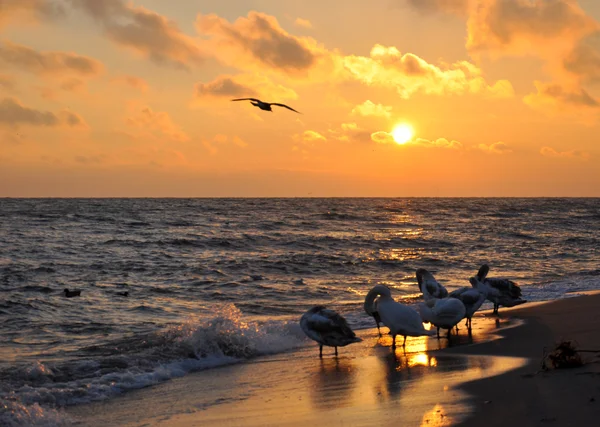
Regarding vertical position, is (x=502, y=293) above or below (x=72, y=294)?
above

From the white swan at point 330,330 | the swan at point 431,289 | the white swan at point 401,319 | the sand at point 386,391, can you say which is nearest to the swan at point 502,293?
the swan at point 431,289

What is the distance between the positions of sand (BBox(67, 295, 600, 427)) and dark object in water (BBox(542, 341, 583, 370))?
0.13 meters

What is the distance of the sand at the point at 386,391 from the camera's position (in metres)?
6.92

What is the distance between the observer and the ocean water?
34.6 ft

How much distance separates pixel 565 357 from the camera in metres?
8.23

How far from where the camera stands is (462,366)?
9602 mm

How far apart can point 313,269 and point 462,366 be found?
17294mm

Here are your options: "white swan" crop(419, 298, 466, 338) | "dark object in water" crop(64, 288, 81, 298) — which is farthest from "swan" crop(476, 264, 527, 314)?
"dark object in water" crop(64, 288, 81, 298)

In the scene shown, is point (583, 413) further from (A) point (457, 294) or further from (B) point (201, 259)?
(B) point (201, 259)

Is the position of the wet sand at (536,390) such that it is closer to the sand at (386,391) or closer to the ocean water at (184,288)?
the sand at (386,391)

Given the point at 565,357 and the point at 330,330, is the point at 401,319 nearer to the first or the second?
the point at 330,330

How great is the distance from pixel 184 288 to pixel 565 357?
14.7 metres

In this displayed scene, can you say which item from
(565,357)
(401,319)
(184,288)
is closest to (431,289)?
(401,319)

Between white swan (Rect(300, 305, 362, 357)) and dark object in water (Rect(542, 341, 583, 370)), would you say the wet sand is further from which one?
white swan (Rect(300, 305, 362, 357))
